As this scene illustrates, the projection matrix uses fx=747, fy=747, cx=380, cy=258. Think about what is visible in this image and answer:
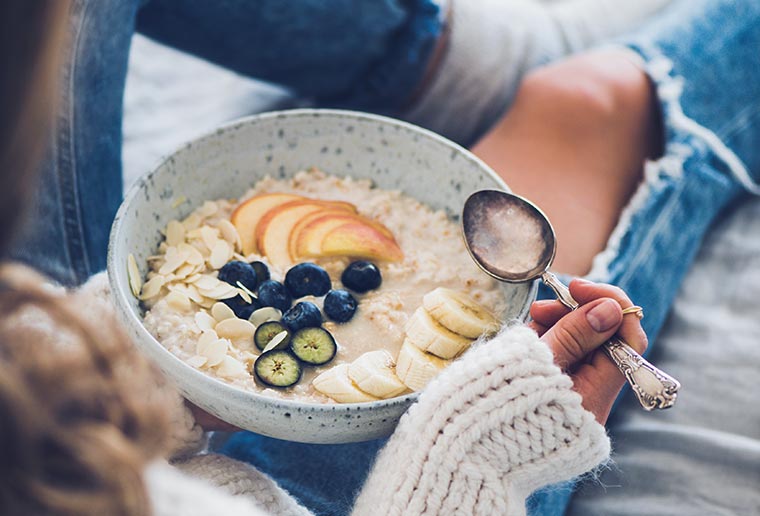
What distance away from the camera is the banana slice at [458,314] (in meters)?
0.74

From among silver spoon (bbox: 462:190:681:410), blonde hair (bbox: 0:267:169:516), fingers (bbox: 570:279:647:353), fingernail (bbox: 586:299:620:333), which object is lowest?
silver spoon (bbox: 462:190:681:410)

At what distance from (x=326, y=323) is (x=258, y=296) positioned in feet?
0.25

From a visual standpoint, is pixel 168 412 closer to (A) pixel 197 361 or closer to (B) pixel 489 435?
(A) pixel 197 361

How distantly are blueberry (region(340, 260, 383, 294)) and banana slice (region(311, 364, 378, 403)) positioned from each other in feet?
0.39

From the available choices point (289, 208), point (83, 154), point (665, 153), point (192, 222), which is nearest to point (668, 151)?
point (665, 153)

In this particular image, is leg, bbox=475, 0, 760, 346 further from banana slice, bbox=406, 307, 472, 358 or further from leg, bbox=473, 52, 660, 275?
banana slice, bbox=406, 307, 472, 358

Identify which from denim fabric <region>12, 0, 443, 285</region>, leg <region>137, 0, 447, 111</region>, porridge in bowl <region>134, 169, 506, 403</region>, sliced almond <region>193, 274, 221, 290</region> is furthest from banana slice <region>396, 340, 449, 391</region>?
leg <region>137, 0, 447, 111</region>

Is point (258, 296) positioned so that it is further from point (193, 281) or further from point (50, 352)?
point (50, 352)

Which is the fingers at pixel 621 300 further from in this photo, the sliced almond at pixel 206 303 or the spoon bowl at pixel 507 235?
the sliced almond at pixel 206 303

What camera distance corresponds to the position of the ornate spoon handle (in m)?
0.63

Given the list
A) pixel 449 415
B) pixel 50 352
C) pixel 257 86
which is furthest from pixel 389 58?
pixel 50 352

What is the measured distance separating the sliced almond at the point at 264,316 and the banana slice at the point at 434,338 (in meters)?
0.14

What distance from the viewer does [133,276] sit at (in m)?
0.76

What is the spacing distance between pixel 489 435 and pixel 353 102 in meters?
0.79
